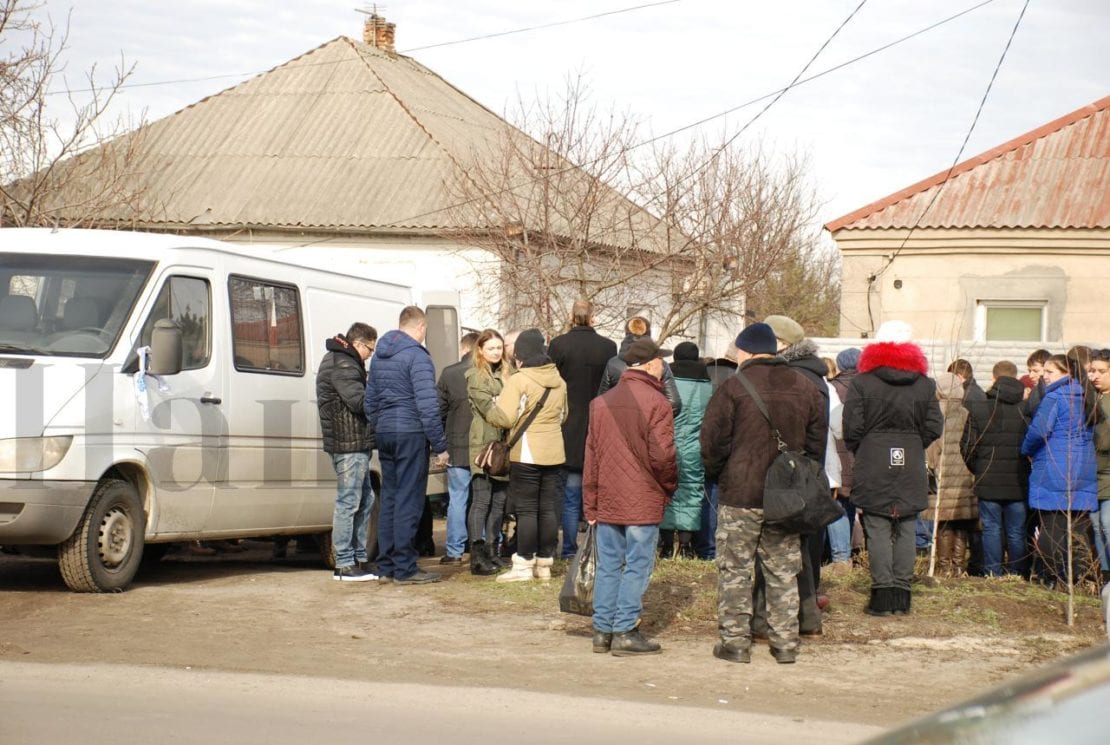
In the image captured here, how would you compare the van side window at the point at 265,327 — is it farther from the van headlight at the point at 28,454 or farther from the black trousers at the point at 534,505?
the black trousers at the point at 534,505

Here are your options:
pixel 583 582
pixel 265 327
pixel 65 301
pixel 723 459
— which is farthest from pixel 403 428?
pixel 723 459

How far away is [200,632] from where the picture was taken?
8516 millimetres

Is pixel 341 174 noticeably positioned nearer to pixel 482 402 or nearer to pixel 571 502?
pixel 571 502

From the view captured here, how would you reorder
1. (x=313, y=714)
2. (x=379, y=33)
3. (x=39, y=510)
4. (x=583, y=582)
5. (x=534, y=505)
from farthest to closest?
1. (x=379, y=33)
2. (x=534, y=505)
3. (x=39, y=510)
4. (x=583, y=582)
5. (x=313, y=714)

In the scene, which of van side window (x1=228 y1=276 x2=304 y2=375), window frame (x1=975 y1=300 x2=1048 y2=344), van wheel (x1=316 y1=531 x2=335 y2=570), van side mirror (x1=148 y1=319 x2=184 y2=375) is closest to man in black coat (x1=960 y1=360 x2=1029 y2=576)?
van wheel (x1=316 y1=531 x2=335 y2=570)

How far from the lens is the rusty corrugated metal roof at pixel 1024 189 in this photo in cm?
2027

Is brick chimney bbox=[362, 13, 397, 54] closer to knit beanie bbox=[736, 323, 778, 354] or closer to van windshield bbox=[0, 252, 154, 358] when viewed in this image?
van windshield bbox=[0, 252, 154, 358]

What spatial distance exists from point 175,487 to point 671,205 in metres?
16.6

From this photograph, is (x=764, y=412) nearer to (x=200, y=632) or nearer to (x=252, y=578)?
(x=200, y=632)

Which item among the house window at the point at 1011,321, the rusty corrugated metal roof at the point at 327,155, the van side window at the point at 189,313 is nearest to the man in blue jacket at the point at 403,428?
the van side window at the point at 189,313

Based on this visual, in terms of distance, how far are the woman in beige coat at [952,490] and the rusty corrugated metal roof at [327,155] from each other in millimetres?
13213

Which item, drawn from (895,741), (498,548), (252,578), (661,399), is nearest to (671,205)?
(498,548)

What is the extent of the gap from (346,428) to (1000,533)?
5.29m

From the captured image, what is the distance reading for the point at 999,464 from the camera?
11.6 metres
